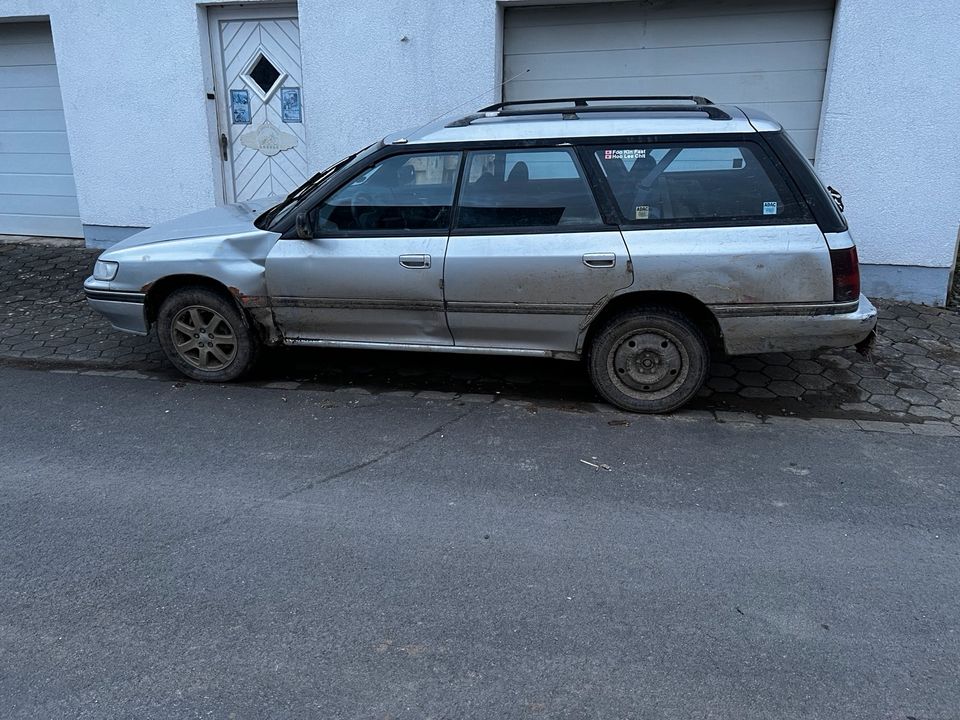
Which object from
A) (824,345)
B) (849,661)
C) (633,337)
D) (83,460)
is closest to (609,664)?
(849,661)

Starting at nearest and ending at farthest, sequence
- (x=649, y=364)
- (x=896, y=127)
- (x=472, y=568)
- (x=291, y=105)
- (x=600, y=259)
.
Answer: (x=472, y=568), (x=600, y=259), (x=649, y=364), (x=896, y=127), (x=291, y=105)

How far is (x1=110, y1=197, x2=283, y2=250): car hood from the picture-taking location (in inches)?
211

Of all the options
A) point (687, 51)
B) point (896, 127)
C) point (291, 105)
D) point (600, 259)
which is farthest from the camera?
point (291, 105)

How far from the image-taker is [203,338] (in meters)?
5.46

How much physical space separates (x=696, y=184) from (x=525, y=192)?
103 cm

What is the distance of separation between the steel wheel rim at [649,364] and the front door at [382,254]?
113 centimetres

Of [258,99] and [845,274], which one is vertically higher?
[258,99]

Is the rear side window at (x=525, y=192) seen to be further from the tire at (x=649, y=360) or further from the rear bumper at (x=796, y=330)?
the rear bumper at (x=796, y=330)

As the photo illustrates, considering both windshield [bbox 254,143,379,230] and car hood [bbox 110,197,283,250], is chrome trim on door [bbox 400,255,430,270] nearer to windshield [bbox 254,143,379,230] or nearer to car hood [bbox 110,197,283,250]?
windshield [bbox 254,143,379,230]

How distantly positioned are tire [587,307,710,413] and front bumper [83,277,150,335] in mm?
3177

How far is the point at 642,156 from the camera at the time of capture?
466 centimetres

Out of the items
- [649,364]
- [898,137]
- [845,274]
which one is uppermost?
[898,137]

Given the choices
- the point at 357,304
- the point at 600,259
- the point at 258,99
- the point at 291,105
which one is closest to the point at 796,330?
the point at 600,259

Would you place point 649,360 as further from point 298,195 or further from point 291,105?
point 291,105
